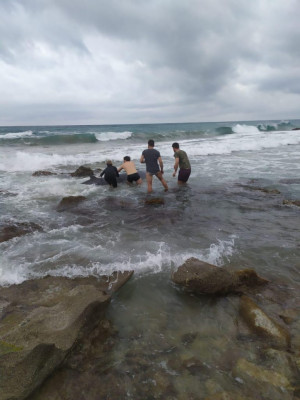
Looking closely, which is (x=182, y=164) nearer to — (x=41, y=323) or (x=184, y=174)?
(x=184, y=174)

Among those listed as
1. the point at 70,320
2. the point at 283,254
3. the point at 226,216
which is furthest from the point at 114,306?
the point at 226,216

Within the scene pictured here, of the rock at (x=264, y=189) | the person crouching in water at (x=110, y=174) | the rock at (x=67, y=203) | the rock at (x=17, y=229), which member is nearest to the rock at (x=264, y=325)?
the rock at (x=17, y=229)

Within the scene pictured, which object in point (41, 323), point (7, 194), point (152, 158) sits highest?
point (152, 158)

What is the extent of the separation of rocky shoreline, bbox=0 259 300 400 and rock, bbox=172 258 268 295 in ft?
0.04

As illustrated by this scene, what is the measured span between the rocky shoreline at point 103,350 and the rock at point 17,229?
2238mm

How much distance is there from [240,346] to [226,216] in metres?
4.22

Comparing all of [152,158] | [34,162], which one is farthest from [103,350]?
[34,162]

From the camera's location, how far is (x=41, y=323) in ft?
8.65

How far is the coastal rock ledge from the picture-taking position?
2129 mm

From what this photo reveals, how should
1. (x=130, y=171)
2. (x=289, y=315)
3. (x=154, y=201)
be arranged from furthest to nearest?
(x=130, y=171) → (x=154, y=201) → (x=289, y=315)

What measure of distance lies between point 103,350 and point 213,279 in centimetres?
162

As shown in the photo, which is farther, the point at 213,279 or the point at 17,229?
the point at 17,229

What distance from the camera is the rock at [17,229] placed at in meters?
5.53

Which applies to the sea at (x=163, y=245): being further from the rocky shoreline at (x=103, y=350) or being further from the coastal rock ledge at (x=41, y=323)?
the coastal rock ledge at (x=41, y=323)
